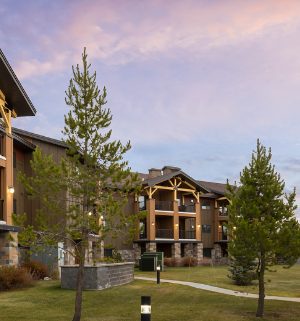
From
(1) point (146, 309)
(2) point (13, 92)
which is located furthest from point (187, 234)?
(1) point (146, 309)

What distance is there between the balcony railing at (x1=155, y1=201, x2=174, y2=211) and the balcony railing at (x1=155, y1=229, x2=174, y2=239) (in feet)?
7.20

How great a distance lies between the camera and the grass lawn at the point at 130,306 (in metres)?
17.0

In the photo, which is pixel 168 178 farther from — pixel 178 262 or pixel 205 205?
pixel 205 205

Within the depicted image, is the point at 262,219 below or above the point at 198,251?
above

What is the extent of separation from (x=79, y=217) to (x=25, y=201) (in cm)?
2209

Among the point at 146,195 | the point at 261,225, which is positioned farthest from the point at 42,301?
the point at 146,195

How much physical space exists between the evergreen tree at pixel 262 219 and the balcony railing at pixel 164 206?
3604 centimetres

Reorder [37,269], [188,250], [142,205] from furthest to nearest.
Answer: [188,250], [142,205], [37,269]

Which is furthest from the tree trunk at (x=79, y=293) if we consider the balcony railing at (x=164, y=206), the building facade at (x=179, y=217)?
the balcony railing at (x=164, y=206)

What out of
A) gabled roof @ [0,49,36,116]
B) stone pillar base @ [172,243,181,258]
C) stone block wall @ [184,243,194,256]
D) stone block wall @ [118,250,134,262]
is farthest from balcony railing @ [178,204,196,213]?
gabled roof @ [0,49,36,116]

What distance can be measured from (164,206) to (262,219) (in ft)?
122

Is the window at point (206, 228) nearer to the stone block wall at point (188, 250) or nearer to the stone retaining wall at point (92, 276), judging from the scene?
the stone block wall at point (188, 250)

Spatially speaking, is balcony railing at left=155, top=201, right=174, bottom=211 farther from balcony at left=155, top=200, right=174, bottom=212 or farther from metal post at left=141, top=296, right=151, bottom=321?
metal post at left=141, top=296, right=151, bottom=321

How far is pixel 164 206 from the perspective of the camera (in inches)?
2149
